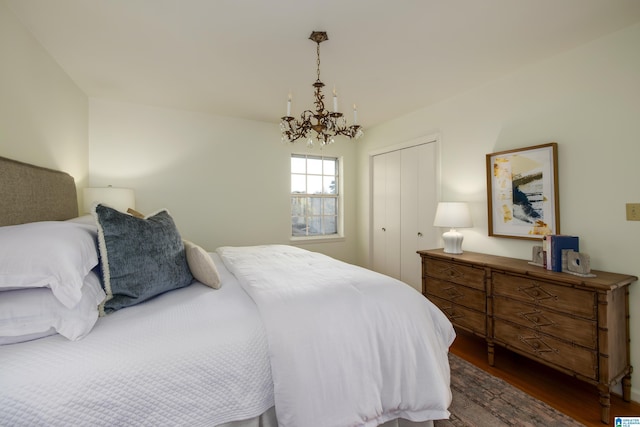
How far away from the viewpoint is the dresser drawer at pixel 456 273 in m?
2.46

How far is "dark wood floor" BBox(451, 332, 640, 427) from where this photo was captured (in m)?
1.81

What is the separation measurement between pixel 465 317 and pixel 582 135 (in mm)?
1720

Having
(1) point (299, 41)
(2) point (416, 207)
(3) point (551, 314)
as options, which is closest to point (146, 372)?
(1) point (299, 41)

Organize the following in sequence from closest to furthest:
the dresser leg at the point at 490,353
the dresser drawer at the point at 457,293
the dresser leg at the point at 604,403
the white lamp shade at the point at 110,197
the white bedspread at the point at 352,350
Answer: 1. the white bedspread at the point at 352,350
2. the dresser leg at the point at 604,403
3. the dresser leg at the point at 490,353
4. the dresser drawer at the point at 457,293
5. the white lamp shade at the point at 110,197

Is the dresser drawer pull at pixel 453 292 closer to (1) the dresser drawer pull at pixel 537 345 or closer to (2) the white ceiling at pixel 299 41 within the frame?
(1) the dresser drawer pull at pixel 537 345

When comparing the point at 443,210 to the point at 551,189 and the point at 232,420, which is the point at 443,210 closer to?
the point at 551,189

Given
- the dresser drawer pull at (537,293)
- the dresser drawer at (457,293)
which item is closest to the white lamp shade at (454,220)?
the dresser drawer at (457,293)

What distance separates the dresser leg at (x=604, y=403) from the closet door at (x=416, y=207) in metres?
1.83

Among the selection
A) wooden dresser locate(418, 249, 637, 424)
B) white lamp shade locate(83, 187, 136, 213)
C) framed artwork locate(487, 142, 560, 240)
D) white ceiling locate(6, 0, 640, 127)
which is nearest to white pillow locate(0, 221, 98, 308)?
white ceiling locate(6, 0, 640, 127)

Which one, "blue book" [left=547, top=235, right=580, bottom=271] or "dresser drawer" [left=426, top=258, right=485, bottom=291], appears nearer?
"blue book" [left=547, top=235, right=580, bottom=271]

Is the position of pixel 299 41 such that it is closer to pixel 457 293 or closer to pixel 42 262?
pixel 42 262

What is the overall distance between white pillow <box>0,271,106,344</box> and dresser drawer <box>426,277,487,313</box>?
2.63 metres

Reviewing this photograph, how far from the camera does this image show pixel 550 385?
207 centimetres

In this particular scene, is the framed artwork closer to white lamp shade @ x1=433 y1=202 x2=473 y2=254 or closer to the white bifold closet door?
white lamp shade @ x1=433 y1=202 x2=473 y2=254
